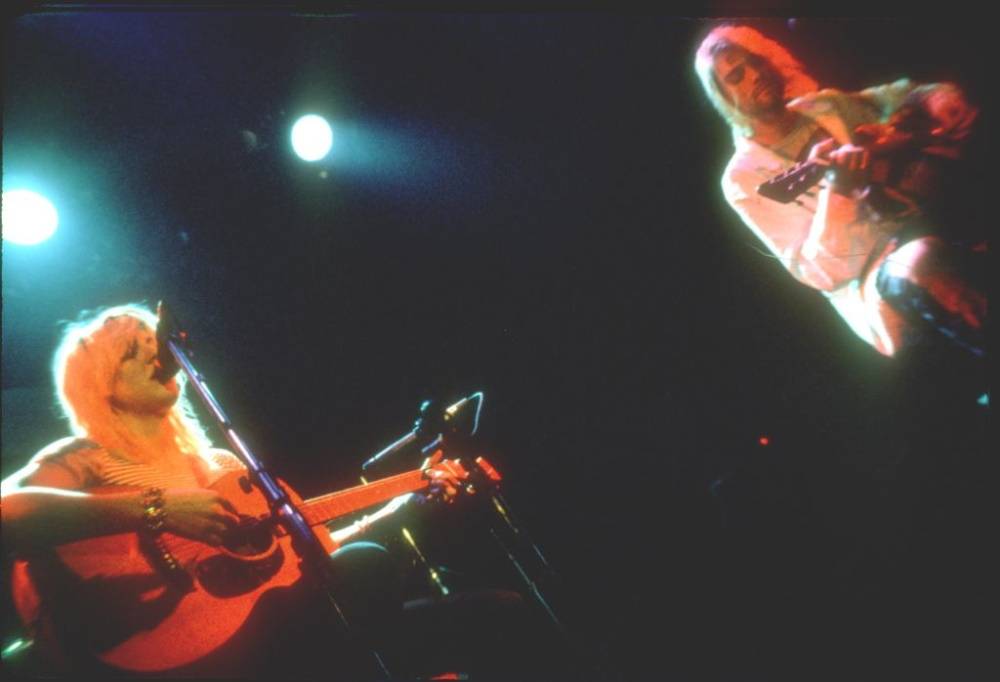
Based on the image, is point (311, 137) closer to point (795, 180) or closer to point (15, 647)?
point (15, 647)

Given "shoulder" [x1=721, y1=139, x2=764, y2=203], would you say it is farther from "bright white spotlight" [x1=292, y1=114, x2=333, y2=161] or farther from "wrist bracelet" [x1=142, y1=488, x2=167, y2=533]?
"wrist bracelet" [x1=142, y1=488, x2=167, y2=533]

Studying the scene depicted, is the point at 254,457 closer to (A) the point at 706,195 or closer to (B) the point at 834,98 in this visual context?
(A) the point at 706,195

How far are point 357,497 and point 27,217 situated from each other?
7.39ft

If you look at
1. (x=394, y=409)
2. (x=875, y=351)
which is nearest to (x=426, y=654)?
(x=394, y=409)

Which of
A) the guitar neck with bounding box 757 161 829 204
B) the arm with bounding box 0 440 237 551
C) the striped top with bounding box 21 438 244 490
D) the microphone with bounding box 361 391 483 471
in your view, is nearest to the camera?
the arm with bounding box 0 440 237 551

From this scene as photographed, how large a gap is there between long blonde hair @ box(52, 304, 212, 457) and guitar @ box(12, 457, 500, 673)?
57 cm

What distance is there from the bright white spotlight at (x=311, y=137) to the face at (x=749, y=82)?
275cm

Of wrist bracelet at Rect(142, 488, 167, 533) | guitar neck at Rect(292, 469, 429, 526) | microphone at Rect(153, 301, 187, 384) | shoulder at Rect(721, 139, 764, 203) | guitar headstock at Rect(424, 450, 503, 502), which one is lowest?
guitar headstock at Rect(424, 450, 503, 502)

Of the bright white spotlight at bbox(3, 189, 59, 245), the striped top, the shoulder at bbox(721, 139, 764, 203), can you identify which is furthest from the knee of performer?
the bright white spotlight at bbox(3, 189, 59, 245)

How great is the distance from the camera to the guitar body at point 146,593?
1.38 meters

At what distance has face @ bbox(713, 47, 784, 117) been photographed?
3014 mm

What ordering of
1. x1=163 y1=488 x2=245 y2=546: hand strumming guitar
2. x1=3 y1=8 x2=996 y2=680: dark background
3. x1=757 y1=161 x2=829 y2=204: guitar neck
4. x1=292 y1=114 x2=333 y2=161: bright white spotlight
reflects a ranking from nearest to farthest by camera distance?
x1=163 y1=488 x2=245 y2=546: hand strumming guitar, x1=3 y1=8 x2=996 y2=680: dark background, x1=757 y1=161 x2=829 y2=204: guitar neck, x1=292 y1=114 x2=333 y2=161: bright white spotlight

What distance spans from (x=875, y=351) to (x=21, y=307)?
5068mm

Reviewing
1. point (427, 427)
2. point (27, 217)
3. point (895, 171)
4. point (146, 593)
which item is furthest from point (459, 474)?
point (895, 171)
